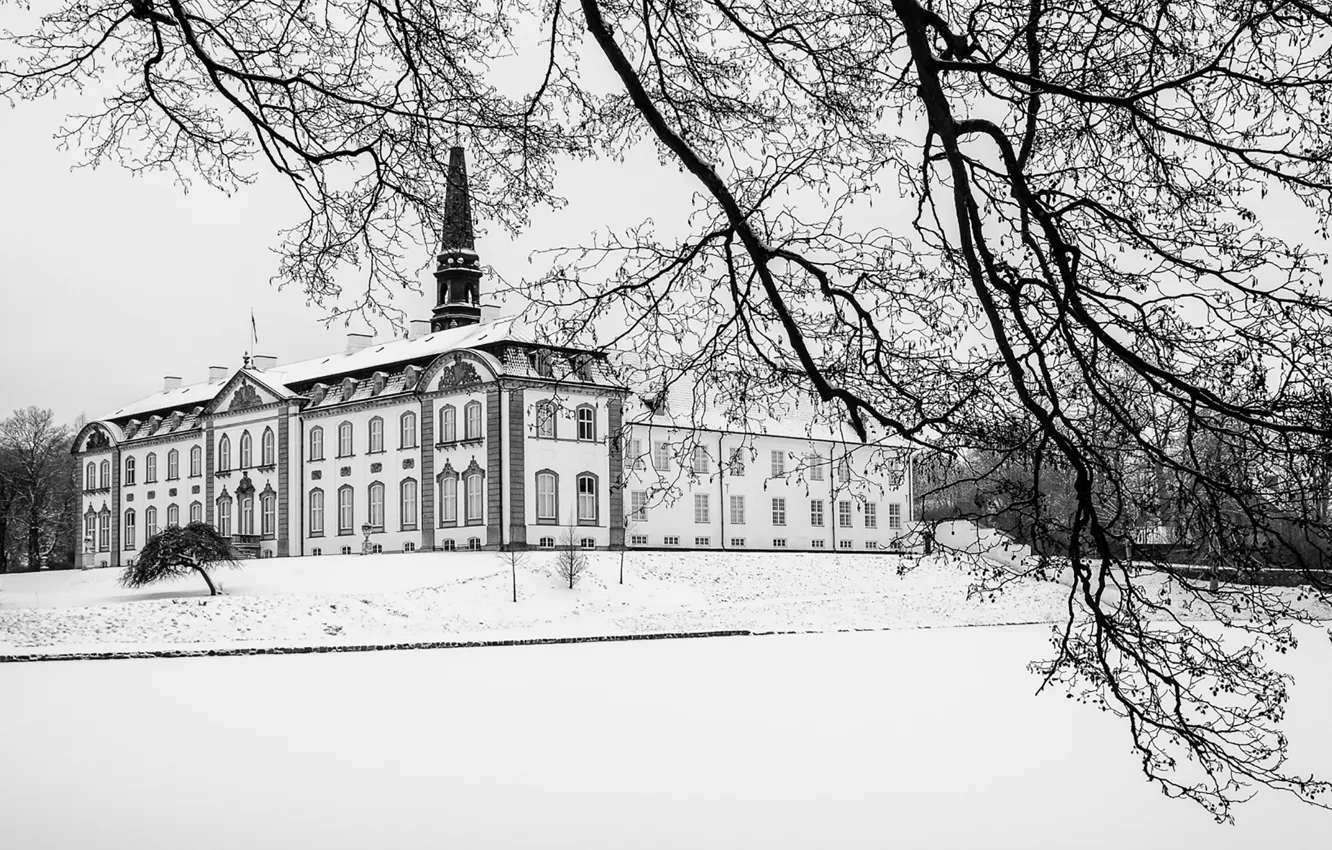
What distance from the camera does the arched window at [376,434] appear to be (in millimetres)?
48066

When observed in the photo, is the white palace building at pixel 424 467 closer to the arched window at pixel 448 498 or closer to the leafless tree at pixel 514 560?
the arched window at pixel 448 498

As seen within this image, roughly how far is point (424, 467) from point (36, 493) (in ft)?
122

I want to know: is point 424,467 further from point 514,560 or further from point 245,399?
point 245,399

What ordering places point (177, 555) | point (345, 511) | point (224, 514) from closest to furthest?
point (177, 555) → point (345, 511) → point (224, 514)

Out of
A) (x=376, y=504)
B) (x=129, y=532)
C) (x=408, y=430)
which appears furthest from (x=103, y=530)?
(x=408, y=430)

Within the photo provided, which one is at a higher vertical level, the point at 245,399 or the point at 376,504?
the point at 245,399

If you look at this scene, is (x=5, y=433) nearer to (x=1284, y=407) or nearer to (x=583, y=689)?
(x=583, y=689)

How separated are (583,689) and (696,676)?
250 cm

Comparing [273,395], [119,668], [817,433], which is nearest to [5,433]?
[273,395]

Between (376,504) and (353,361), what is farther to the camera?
(353,361)

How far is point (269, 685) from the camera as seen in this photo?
18.8 meters

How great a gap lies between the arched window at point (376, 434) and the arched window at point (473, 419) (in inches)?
185

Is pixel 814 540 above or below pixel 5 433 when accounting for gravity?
below

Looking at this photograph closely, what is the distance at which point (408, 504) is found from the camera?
46500mm
